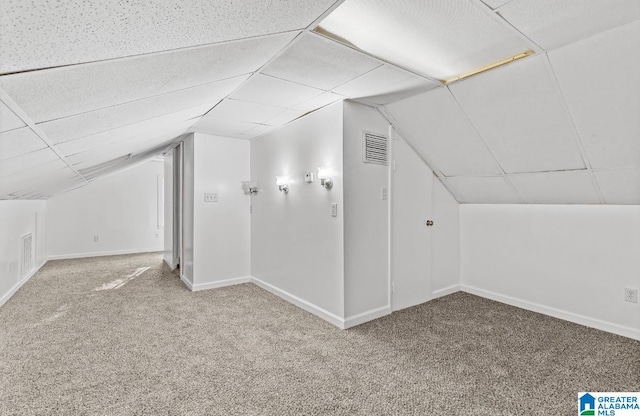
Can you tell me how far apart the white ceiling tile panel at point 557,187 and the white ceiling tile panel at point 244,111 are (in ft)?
8.82

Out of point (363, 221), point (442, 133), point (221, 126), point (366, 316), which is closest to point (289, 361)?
point (366, 316)

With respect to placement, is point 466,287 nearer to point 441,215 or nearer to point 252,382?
point 441,215

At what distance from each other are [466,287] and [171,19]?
14.7ft

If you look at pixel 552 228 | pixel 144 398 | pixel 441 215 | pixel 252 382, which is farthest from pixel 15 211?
pixel 552 228

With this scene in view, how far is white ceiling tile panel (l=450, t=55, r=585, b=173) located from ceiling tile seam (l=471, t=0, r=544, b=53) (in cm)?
16

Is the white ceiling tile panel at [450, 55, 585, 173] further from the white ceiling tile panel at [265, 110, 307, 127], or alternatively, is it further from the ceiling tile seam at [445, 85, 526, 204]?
the white ceiling tile panel at [265, 110, 307, 127]

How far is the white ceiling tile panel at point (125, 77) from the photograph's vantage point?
1.12 m

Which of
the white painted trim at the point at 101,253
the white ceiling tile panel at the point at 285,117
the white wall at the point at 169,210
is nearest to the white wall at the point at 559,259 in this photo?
the white ceiling tile panel at the point at 285,117

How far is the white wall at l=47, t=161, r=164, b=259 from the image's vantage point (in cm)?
691

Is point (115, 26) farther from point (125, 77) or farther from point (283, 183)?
point (283, 183)

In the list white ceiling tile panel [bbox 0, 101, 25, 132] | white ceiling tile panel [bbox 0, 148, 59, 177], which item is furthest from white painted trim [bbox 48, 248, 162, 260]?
white ceiling tile panel [bbox 0, 101, 25, 132]

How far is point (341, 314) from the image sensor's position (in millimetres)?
3102

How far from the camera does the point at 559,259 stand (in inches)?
135

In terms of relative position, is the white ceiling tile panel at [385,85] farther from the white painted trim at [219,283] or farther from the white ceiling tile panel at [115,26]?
the white painted trim at [219,283]
